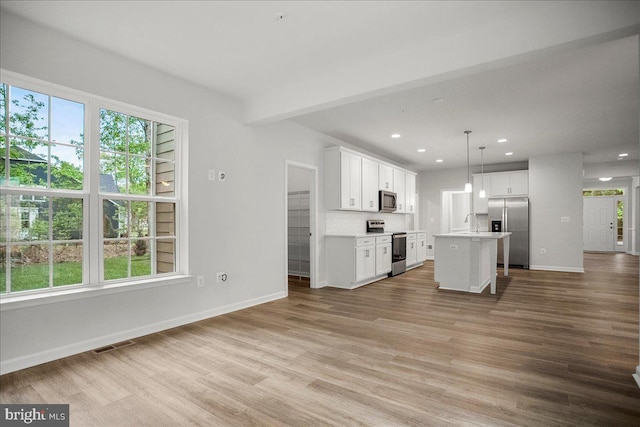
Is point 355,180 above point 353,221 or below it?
above

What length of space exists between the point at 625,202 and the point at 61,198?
48.7 ft

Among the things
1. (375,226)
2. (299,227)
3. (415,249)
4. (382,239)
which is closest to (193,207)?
(299,227)

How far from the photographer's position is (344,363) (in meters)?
2.76

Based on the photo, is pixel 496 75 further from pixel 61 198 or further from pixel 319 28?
pixel 61 198

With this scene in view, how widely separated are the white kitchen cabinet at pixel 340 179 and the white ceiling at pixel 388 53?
2.82ft

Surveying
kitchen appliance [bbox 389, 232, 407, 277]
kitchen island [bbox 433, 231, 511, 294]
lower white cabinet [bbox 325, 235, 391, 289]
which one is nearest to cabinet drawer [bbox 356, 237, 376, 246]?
lower white cabinet [bbox 325, 235, 391, 289]

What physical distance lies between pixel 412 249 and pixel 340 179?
312 centimetres

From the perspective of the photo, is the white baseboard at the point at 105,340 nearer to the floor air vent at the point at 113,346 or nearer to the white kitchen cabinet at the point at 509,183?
the floor air vent at the point at 113,346

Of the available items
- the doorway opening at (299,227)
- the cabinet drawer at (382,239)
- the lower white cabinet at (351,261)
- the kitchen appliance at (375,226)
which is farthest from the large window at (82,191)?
the kitchen appliance at (375,226)

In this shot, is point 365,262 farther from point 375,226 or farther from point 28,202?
point 28,202

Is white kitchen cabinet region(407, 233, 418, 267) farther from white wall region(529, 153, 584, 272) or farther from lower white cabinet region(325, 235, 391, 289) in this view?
white wall region(529, 153, 584, 272)

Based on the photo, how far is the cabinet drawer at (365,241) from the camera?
5.75 metres

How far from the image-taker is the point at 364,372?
259 centimetres

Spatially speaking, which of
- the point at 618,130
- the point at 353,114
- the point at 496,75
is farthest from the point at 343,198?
the point at 618,130
